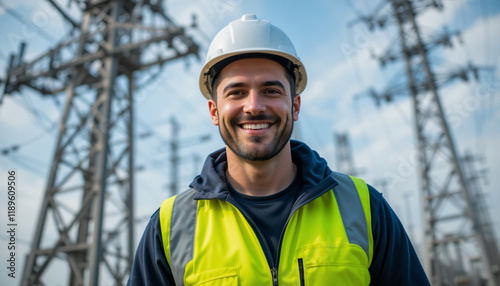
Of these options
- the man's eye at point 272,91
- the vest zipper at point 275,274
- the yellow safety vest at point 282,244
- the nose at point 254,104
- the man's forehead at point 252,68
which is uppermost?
the man's forehead at point 252,68

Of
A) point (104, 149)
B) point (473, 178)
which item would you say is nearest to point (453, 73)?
point (104, 149)

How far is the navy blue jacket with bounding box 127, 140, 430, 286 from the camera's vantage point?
168cm

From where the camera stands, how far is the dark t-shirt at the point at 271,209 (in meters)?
1.70

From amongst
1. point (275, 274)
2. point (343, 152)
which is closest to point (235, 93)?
point (275, 274)

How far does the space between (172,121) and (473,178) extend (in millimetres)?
33799

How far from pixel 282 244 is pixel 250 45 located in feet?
3.64

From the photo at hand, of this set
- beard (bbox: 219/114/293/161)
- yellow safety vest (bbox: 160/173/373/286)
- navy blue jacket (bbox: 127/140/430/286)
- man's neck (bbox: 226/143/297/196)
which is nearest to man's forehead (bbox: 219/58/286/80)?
beard (bbox: 219/114/293/161)

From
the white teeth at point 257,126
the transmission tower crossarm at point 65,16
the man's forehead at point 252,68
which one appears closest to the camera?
the white teeth at point 257,126

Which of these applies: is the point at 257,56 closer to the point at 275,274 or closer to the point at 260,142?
the point at 260,142

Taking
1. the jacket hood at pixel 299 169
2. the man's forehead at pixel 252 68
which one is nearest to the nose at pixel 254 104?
the man's forehead at pixel 252 68

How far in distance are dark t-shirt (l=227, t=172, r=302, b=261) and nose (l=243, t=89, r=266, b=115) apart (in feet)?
1.42

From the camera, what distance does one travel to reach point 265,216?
5.75 ft

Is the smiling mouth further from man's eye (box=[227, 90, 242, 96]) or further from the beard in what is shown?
man's eye (box=[227, 90, 242, 96])

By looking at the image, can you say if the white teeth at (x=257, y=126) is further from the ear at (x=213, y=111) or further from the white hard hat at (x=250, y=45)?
the white hard hat at (x=250, y=45)
